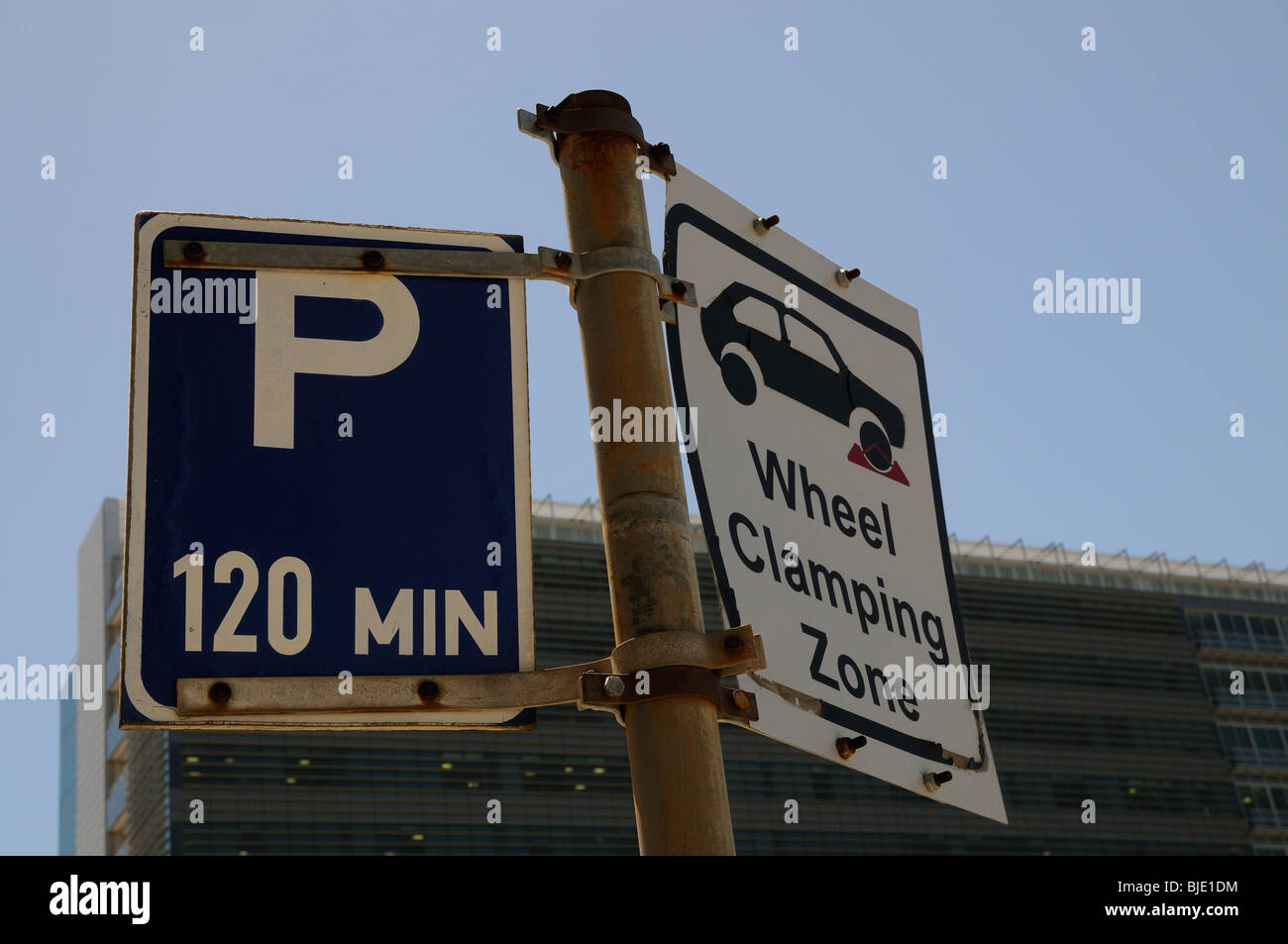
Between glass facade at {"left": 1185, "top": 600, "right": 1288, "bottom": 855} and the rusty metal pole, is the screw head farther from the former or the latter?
glass facade at {"left": 1185, "top": 600, "right": 1288, "bottom": 855}

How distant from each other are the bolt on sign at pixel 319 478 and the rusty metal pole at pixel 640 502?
185 mm

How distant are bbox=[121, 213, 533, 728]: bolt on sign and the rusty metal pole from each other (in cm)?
18

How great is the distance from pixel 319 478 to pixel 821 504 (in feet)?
3.96

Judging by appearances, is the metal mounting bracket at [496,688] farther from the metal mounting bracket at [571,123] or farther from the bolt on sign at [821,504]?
the metal mounting bracket at [571,123]

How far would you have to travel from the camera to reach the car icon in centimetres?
Result: 382

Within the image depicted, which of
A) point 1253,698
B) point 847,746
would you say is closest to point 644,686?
point 847,746

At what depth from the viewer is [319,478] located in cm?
338

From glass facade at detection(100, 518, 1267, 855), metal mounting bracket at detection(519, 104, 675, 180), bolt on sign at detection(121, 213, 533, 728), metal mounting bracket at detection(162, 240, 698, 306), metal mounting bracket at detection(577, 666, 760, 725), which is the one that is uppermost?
glass facade at detection(100, 518, 1267, 855)

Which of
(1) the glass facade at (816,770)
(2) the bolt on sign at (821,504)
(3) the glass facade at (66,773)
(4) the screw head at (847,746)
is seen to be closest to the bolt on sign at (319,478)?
(2) the bolt on sign at (821,504)

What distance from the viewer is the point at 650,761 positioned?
3154 millimetres

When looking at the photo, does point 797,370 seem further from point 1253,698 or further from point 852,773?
point 1253,698

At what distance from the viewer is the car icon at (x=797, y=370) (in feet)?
12.5

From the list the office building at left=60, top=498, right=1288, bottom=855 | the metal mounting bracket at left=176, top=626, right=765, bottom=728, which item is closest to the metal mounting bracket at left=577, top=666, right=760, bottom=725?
the metal mounting bracket at left=176, top=626, right=765, bottom=728
